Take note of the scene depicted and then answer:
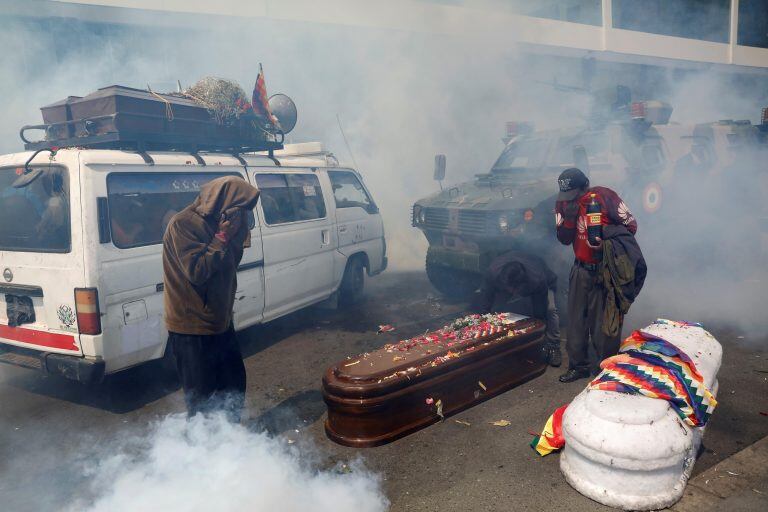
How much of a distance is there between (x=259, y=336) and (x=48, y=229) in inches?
106

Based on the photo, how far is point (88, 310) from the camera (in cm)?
373

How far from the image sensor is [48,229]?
3.87m

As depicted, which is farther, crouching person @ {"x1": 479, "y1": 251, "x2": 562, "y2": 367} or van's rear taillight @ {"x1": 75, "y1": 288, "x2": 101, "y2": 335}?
crouching person @ {"x1": 479, "y1": 251, "x2": 562, "y2": 367}

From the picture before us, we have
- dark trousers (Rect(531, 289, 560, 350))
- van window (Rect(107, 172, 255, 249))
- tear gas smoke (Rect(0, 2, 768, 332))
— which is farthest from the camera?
tear gas smoke (Rect(0, 2, 768, 332))

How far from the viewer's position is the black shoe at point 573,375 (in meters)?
4.38

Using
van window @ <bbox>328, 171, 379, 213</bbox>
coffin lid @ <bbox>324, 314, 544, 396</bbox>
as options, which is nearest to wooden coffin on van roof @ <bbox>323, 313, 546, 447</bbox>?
coffin lid @ <bbox>324, 314, 544, 396</bbox>

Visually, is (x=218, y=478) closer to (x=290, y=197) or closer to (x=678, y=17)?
(x=290, y=197)

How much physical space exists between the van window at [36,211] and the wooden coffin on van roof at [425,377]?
2.29 m

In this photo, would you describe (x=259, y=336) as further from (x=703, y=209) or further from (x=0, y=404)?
(x=703, y=209)

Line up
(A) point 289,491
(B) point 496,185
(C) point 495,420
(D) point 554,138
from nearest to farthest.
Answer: (A) point 289,491, (C) point 495,420, (B) point 496,185, (D) point 554,138

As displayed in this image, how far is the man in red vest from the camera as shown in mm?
4141

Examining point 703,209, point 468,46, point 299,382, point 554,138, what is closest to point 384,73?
point 468,46

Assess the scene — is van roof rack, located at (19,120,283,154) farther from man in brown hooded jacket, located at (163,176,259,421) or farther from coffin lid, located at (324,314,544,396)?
coffin lid, located at (324,314,544,396)

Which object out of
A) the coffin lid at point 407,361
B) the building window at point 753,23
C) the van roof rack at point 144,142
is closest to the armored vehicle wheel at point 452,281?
the coffin lid at point 407,361
